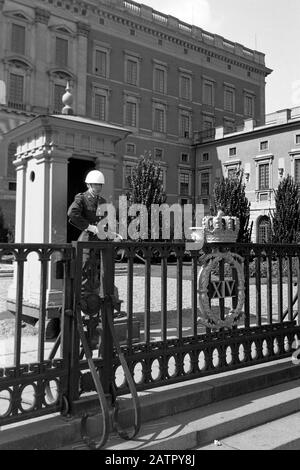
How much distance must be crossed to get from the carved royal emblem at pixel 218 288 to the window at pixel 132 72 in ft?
157

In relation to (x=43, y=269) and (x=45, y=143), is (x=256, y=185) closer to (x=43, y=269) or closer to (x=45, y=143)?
(x=45, y=143)

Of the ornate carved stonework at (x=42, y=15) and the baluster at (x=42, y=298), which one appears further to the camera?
the ornate carved stonework at (x=42, y=15)

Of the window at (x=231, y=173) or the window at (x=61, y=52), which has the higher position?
the window at (x=61, y=52)

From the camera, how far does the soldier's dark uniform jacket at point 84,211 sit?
628 centimetres

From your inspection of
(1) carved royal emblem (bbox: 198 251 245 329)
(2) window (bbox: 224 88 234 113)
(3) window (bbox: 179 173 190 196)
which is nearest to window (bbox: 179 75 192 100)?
(2) window (bbox: 224 88 234 113)

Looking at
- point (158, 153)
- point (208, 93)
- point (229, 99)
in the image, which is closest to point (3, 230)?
point (158, 153)

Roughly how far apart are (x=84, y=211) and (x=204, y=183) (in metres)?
46.6

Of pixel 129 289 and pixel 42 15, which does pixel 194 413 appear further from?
pixel 42 15

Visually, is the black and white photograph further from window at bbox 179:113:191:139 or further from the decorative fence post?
window at bbox 179:113:191:139

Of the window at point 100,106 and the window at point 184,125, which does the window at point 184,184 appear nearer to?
the window at point 184,125

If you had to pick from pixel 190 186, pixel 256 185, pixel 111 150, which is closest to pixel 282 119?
pixel 256 185

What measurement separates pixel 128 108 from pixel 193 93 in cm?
965

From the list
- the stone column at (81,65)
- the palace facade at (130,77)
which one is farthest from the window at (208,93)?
the stone column at (81,65)

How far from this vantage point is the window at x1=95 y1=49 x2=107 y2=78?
47.4 m
